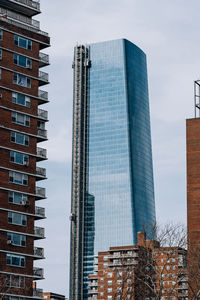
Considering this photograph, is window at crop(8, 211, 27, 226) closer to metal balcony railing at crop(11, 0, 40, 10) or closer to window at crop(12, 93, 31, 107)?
window at crop(12, 93, 31, 107)

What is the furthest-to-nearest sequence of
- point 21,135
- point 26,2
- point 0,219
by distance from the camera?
point 26,2 → point 21,135 → point 0,219

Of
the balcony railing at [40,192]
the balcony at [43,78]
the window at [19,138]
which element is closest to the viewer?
the window at [19,138]

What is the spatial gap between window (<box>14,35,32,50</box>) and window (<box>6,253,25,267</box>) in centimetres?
2968

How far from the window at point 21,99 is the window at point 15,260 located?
69.7ft

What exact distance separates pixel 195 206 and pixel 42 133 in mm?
28328

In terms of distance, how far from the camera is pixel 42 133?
3984 inches

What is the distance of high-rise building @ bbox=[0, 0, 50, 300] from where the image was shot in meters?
91.1

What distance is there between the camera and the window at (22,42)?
99.4 metres

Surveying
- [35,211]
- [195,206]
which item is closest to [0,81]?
[35,211]

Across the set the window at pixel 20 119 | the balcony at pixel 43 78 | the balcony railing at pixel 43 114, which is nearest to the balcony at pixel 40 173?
the window at pixel 20 119

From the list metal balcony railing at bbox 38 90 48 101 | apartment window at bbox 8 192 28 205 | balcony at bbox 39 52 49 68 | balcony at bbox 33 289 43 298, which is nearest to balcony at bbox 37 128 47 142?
metal balcony railing at bbox 38 90 48 101

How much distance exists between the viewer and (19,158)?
9594cm

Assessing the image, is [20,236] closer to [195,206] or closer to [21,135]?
[21,135]

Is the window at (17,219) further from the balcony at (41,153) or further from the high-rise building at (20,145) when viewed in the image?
the balcony at (41,153)
